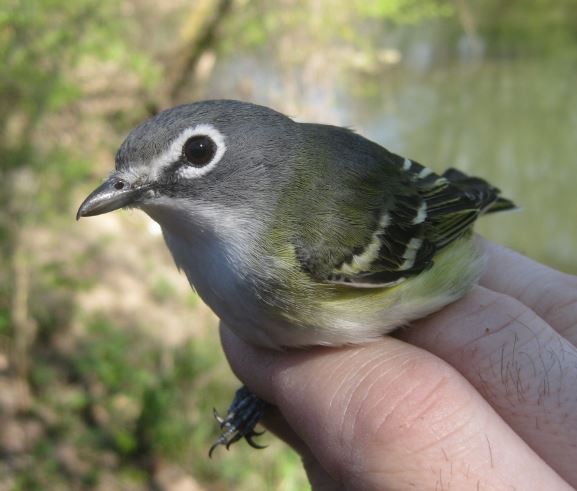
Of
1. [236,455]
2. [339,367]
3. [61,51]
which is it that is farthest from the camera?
[61,51]

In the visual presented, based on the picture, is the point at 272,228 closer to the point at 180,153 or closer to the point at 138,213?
the point at 180,153

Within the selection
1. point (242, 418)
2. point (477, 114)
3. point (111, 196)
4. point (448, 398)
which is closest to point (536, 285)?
point (448, 398)

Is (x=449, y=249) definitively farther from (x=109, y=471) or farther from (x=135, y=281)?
(x=135, y=281)

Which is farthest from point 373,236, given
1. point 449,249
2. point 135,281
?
point 135,281

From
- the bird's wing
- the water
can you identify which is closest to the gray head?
the bird's wing

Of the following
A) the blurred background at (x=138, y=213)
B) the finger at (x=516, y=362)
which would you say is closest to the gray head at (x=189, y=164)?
the finger at (x=516, y=362)

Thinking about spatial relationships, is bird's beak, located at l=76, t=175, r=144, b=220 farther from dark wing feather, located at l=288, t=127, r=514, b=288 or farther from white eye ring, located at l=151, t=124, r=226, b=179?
dark wing feather, located at l=288, t=127, r=514, b=288

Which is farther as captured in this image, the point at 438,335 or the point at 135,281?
the point at 135,281
